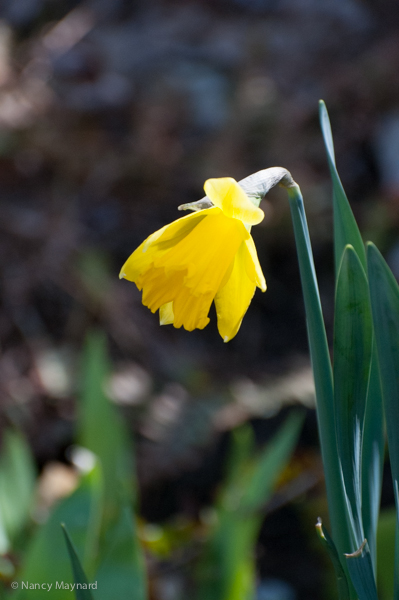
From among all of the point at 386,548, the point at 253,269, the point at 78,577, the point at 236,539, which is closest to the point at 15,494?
the point at 236,539

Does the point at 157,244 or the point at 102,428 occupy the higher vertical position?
the point at 157,244

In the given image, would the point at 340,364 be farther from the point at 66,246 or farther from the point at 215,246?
the point at 66,246

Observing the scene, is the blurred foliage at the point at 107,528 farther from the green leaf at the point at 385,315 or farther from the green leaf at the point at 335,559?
the green leaf at the point at 385,315

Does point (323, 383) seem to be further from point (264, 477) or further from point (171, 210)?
point (171, 210)

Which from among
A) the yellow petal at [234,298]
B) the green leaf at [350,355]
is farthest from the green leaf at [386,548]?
the yellow petal at [234,298]

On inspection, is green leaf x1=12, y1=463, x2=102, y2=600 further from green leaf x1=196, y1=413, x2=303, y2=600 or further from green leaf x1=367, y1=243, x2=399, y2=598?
green leaf x1=367, y1=243, x2=399, y2=598

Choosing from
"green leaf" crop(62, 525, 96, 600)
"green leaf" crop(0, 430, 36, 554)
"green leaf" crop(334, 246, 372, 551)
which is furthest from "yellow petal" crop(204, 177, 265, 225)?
"green leaf" crop(0, 430, 36, 554)
